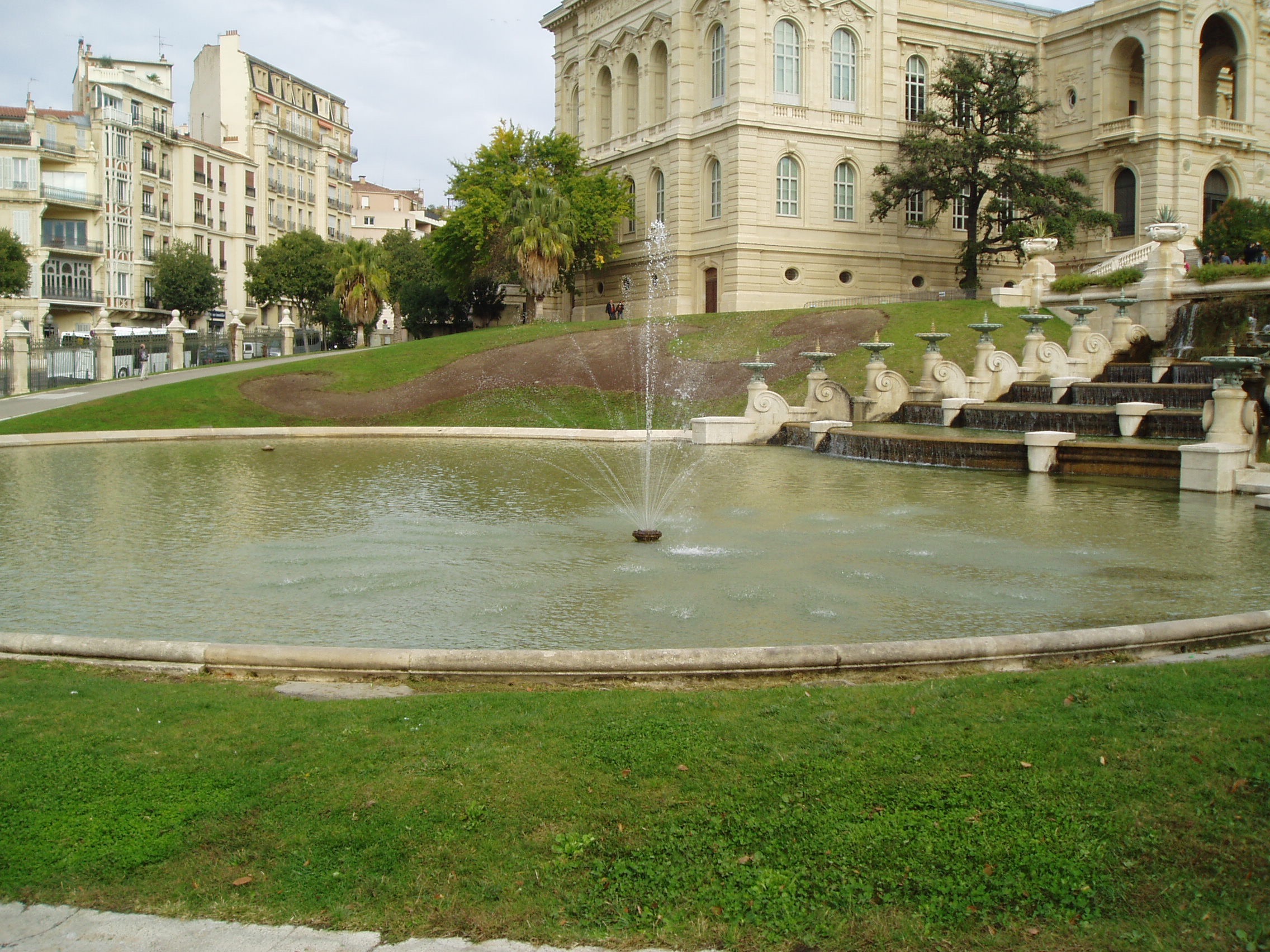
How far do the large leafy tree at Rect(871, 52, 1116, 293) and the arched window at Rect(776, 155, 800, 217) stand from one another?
3.99m

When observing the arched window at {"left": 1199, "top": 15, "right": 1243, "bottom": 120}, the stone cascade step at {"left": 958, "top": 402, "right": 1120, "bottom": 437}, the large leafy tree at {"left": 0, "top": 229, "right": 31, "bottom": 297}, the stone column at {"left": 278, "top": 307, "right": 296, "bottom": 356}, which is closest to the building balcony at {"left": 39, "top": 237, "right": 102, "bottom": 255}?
the large leafy tree at {"left": 0, "top": 229, "right": 31, "bottom": 297}

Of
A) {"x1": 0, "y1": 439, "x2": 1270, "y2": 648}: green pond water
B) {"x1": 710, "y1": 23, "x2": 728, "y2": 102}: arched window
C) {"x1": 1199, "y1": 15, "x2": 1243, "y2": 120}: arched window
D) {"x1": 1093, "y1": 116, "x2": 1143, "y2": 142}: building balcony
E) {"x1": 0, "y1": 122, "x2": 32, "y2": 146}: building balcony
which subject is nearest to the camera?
{"x1": 0, "y1": 439, "x2": 1270, "y2": 648}: green pond water

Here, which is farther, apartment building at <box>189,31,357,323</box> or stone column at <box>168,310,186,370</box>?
apartment building at <box>189,31,357,323</box>

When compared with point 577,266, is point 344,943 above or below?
below

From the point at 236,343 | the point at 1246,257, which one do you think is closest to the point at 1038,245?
the point at 1246,257

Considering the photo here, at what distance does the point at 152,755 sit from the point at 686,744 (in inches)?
113

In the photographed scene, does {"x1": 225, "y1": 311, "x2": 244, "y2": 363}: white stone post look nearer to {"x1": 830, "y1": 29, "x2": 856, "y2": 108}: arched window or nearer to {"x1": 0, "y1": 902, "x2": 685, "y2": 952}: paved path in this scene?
{"x1": 830, "y1": 29, "x2": 856, "y2": 108}: arched window

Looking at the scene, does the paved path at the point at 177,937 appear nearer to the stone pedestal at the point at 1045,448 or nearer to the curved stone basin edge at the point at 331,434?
the stone pedestal at the point at 1045,448

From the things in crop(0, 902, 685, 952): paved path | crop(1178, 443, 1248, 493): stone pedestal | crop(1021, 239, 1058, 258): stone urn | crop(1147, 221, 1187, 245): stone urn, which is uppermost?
crop(1021, 239, 1058, 258): stone urn

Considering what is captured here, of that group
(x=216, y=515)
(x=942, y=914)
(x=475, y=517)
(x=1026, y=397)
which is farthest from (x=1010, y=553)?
(x=1026, y=397)

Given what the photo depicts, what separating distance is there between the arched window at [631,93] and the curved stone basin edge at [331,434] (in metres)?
34.1

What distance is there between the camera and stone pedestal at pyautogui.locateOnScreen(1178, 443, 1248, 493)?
17.8m

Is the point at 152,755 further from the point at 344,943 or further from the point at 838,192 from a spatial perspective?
the point at 838,192

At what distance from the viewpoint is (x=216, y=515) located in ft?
52.5
